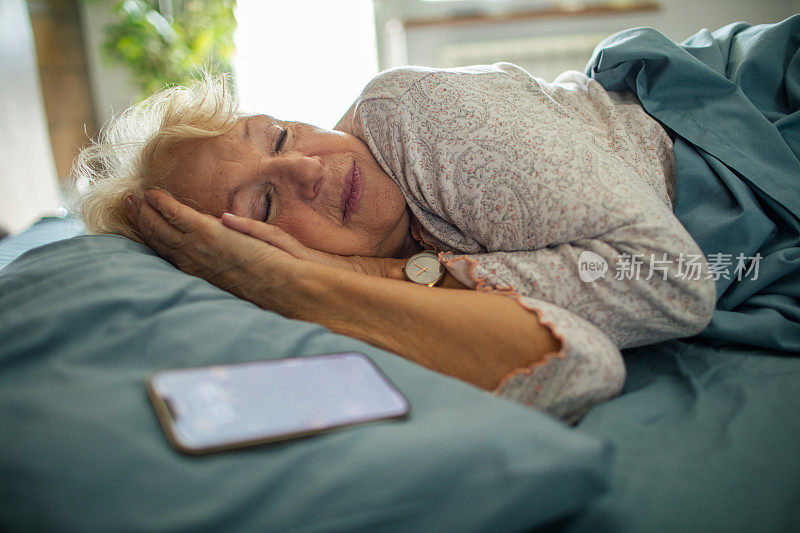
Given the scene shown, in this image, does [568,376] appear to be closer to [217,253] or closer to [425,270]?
[425,270]

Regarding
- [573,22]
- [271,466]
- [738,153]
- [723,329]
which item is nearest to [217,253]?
[271,466]

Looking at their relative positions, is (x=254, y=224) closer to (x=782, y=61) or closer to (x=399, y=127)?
(x=399, y=127)

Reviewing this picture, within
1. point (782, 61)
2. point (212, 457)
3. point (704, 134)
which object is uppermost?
point (782, 61)

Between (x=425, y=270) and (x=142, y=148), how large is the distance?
0.65 metres

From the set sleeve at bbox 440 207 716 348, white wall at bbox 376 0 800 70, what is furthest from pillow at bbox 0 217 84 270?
white wall at bbox 376 0 800 70

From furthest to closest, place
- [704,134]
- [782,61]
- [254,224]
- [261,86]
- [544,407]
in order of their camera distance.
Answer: [261,86], [782,61], [704,134], [254,224], [544,407]

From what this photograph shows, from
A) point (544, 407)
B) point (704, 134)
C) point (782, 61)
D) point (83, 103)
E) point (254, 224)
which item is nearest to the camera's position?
point (544, 407)

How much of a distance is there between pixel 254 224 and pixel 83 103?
3.14 metres

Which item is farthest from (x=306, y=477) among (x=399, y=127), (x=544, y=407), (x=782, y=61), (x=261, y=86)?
(x=261, y=86)

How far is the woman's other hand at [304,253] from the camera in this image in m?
0.95

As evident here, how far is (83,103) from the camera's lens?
11.1ft

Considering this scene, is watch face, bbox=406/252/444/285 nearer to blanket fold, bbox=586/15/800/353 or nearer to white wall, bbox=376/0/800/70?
blanket fold, bbox=586/15/800/353

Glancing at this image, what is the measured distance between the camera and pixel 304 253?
98cm

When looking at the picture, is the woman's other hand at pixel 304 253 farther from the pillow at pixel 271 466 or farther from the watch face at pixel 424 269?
the pillow at pixel 271 466
